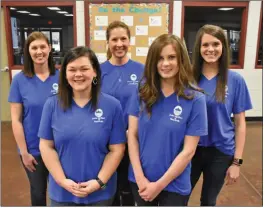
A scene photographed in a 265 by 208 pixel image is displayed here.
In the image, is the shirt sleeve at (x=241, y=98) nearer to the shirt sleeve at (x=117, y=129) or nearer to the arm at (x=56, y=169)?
the shirt sleeve at (x=117, y=129)

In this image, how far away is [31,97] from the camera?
169 cm

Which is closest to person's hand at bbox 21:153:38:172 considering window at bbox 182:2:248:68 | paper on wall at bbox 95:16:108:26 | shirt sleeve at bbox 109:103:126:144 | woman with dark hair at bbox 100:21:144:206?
woman with dark hair at bbox 100:21:144:206

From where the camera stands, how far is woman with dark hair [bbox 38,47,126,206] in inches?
51.6

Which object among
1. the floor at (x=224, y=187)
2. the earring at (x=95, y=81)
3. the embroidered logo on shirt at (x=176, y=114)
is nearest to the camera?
the embroidered logo on shirt at (x=176, y=114)

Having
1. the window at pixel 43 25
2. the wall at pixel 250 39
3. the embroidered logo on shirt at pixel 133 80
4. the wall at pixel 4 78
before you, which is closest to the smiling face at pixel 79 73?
the embroidered logo on shirt at pixel 133 80

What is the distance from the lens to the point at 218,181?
1.72 m

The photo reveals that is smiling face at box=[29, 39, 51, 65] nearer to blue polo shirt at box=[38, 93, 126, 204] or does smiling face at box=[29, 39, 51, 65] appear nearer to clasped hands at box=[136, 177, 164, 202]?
blue polo shirt at box=[38, 93, 126, 204]

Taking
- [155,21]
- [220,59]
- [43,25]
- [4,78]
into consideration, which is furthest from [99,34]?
[220,59]

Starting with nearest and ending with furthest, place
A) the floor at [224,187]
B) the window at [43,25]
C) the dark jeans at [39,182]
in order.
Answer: the dark jeans at [39,182] → the floor at [224,187] → the window at [43,25]

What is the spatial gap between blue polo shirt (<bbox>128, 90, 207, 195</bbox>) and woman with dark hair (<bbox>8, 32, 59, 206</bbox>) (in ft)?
2.22

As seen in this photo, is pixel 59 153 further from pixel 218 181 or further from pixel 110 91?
pixel 218 181

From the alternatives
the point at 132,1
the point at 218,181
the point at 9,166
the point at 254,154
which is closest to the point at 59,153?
the point at 218,181

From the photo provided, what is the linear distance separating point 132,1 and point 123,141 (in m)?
3.33

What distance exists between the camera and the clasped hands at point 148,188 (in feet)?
4.40
